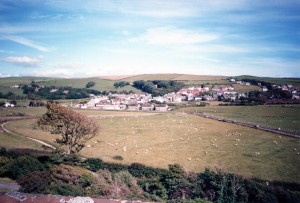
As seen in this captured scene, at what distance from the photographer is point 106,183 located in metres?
16.2

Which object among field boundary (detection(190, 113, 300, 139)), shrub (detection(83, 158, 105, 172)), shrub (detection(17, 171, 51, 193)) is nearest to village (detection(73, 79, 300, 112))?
field boundary (detection(190, 113, 300, 139))

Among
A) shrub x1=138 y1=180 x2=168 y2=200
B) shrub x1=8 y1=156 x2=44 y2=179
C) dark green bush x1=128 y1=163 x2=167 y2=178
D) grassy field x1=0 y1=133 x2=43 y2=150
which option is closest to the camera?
shrub x1=138 y1=180 x2=168 y2=200

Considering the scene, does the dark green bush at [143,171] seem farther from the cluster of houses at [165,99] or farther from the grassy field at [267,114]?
the cluster of houses at [165,99]

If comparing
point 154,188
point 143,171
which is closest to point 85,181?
point 154,188

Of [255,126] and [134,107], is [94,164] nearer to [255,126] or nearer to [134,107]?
[255,126]

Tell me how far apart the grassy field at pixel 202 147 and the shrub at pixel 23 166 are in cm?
776

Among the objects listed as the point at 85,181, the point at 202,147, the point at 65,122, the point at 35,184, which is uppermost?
the point at 65,122

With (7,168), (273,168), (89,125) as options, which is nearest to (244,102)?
(273,168)

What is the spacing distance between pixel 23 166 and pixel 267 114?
33.9 m

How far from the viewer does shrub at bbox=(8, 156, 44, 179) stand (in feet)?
61.6

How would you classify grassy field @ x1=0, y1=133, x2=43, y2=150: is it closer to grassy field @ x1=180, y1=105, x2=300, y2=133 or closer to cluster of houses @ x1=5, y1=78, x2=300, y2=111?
grassy field @ x1=180, y1=105, x2=300, y2=133

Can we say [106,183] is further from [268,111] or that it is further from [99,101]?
[99,101]

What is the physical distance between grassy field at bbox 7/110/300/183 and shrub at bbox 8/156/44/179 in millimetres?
7761

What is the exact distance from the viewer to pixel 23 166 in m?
19.0
